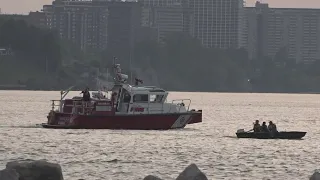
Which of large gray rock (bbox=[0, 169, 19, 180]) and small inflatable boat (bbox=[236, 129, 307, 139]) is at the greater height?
small inflatable boat (bbox=[236, 129, 307, 139])

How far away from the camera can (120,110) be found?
91.4 m

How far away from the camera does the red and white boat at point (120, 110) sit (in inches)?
3583

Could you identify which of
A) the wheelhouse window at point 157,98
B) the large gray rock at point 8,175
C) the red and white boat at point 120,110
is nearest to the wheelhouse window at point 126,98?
the red and white boat at point 120,110

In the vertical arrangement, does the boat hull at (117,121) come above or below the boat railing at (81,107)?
below

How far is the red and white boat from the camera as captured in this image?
299 feet

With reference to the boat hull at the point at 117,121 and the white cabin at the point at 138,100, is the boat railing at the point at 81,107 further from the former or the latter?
the white cabin at the point at 138,100

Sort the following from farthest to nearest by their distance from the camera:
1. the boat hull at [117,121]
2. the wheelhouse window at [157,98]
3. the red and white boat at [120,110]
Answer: the wheelhouse window at [157,98] → the boat hull at [117,121] → the red and white boat at [120,110]

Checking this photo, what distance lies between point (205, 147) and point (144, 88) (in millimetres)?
11384

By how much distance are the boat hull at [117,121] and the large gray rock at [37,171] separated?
40958 millimetres

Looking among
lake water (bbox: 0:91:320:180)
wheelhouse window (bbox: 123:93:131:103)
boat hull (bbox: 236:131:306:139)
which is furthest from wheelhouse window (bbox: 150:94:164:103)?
boat hull (bbox: 236:131:306:139)

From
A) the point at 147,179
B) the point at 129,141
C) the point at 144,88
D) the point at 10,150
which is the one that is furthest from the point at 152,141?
the point at 147,179

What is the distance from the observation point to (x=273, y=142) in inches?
3413

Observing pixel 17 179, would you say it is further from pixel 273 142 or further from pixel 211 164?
pixel 273 142

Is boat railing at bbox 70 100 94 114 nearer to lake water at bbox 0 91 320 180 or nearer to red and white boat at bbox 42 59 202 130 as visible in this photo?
red and white boat at bbox 42 59 202 130
